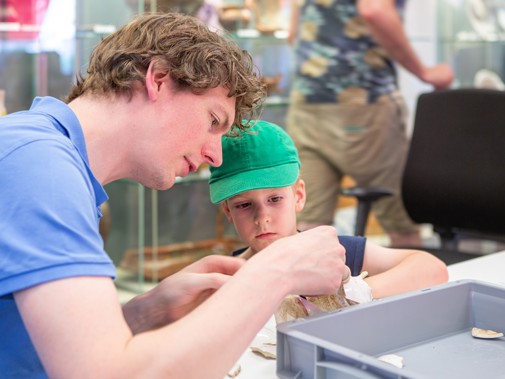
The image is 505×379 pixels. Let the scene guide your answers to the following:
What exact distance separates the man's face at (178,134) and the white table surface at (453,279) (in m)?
0.33

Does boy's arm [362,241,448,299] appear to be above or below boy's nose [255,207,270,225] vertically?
below

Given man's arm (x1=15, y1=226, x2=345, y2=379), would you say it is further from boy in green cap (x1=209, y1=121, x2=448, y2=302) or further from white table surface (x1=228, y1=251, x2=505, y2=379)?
boy in green cap (x1=209, y1=121, x2=448, y2=302)

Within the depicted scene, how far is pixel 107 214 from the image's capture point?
364 cm

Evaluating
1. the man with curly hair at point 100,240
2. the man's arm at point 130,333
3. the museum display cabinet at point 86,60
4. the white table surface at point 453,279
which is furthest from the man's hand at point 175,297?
the museum display cabinet at point 86,60

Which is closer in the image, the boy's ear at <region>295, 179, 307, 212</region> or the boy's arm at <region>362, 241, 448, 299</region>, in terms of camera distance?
the boy's arm at <region>362, 241, 448, 299</region>

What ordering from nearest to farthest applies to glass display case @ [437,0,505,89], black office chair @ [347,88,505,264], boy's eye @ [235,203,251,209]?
boy's eye @ [235,203,251,209], black office chair @ [347,88,505,264], glass display case @ [437,0,505,89]

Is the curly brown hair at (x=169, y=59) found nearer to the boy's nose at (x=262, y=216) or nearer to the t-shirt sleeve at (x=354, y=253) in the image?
the boy's nose at (x=262, y=216)

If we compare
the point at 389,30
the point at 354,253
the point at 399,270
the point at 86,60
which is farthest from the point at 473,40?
the point at 399,270

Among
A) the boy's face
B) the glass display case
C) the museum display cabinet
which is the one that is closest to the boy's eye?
the boy's face

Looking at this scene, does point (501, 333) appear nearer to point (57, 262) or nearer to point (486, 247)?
point (57, 262)

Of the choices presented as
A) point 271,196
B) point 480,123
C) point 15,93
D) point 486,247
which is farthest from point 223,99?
point 486,247

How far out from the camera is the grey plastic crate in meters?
1.09

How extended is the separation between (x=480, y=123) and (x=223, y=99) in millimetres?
1730

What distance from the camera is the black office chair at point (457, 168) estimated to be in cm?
288
